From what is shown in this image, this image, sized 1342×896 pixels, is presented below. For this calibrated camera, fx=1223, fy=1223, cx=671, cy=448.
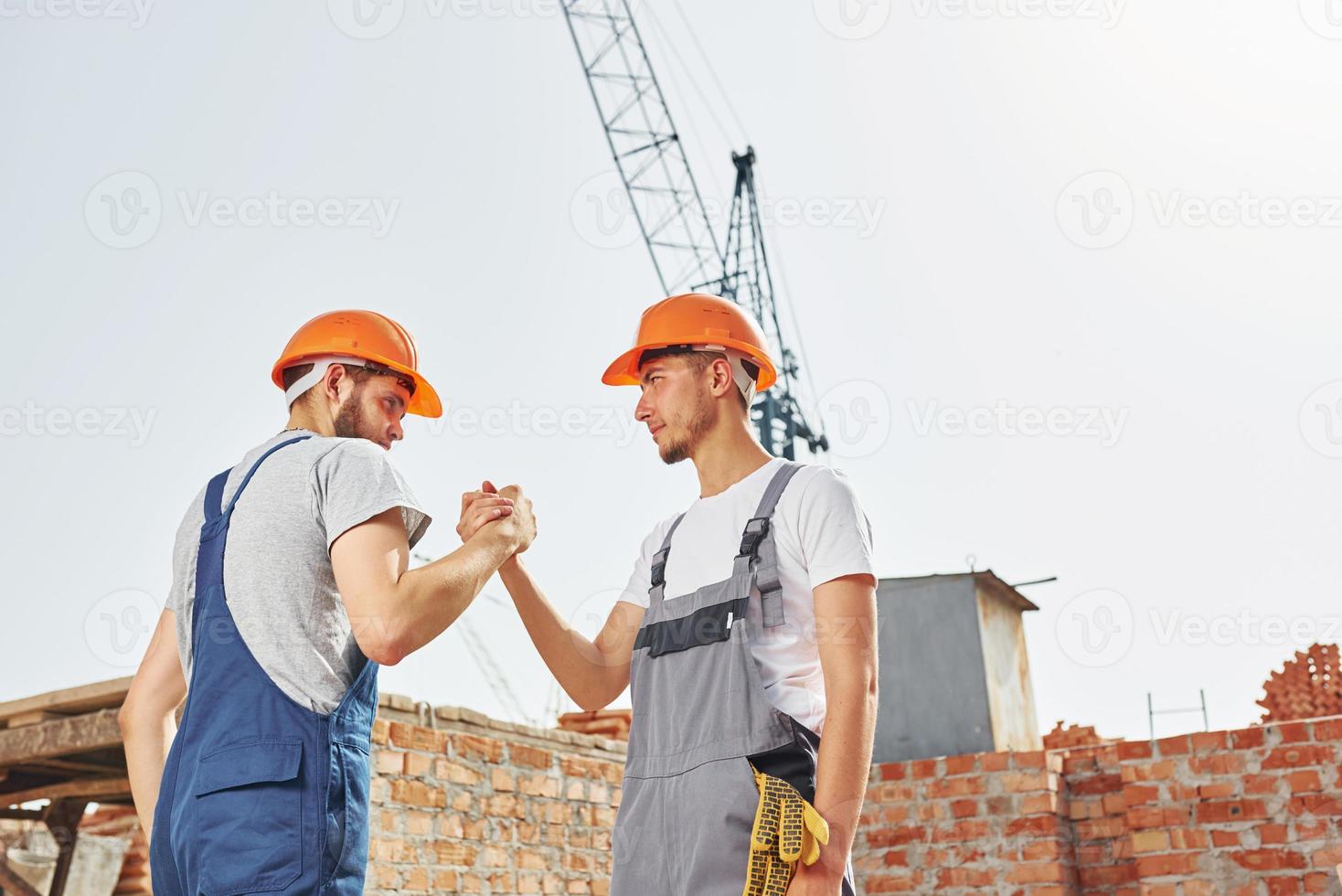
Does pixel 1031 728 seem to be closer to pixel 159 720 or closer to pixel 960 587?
pixel 960 587

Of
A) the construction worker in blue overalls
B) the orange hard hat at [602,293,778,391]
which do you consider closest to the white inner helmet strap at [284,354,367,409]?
the construction worker in blue overalls

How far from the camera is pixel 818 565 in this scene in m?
2.32

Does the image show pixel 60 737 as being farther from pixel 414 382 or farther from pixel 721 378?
pixel 721 378

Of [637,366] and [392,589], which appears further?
[637,366]

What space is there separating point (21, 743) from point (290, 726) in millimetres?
4848

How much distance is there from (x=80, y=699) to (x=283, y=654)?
4.27 m

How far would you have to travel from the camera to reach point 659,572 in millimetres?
2570

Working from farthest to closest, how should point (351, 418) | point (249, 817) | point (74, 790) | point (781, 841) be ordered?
point (74, 790) < point (351, 418) < point (781, 841) < point (249, 817)

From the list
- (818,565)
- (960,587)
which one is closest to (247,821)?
(818,565)

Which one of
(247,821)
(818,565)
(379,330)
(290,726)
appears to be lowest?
(247,821)

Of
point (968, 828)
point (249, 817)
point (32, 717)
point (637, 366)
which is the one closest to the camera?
point (249, 817)

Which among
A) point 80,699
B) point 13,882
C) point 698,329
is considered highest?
point 698,329

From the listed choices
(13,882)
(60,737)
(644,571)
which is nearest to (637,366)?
(644,571)

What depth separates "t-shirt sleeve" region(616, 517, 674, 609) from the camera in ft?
8.99
